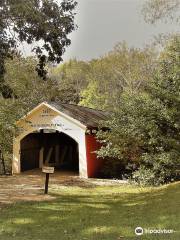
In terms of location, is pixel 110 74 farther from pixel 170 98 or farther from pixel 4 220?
pixel 4 220

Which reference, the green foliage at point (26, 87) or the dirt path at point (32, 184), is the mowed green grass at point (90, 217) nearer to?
the dirt path at point (32, 184)

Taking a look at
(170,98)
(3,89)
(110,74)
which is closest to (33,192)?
(3,89)

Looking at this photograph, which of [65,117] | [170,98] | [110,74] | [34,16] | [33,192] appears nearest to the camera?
[34,16]

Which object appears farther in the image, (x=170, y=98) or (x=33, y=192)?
(x=170, y=98)

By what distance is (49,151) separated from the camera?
96.1ft

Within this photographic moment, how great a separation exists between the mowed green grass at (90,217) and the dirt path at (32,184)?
1160 mm

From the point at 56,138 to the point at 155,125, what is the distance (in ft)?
40.9

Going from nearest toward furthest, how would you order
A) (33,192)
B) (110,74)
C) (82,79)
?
(33,192) → (110,74) → (82,79)

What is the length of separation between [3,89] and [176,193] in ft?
21.2

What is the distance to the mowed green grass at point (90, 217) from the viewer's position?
8.97 metres

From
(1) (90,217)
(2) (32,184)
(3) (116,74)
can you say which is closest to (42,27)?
(1) (90,217)

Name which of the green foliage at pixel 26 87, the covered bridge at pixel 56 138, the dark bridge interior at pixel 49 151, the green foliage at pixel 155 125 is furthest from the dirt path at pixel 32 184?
the green foliage at pixel 26 87

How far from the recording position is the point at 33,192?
16.9m

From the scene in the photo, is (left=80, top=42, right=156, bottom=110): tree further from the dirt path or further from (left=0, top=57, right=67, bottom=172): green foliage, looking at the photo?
the dirt path
